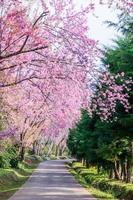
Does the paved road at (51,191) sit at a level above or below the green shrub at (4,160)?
below

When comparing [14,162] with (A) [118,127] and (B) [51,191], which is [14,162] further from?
(A) [118,127]

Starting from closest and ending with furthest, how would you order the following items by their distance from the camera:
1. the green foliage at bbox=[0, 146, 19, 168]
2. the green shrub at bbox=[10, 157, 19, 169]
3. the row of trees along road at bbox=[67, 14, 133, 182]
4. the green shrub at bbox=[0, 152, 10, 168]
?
the row of trees along road at bbox=[67, 14, 133, 182] → the green shrub at bbox=[0, 152, 10, 168] → the green foliage at bbox=[0, 146, 19, 168] → the green shrub at bbox=[10, 157, 19, 169]

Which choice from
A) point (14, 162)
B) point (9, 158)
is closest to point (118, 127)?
point (9, 158)

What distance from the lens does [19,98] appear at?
31.7 metres

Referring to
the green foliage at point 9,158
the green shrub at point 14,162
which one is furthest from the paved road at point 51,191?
the green shrub at point 14,162

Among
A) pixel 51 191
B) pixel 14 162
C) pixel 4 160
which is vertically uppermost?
pixel 14 162

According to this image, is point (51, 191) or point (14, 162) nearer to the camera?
point (51, 191)

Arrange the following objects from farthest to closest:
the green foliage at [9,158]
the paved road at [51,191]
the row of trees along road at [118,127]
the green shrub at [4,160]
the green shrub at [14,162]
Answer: the green shrub at [14,162] → the green foliage at [9,158] → the green shrub at [4,160] → the paved road at [51,191] → the row of trees along road at [118,127]

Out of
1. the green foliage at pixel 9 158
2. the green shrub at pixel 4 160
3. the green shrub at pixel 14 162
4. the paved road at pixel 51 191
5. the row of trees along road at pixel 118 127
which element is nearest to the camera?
the row of trees along road at pixel 118 127

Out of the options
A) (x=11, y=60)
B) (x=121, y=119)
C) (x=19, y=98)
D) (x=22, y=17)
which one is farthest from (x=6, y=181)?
(x=22, y=17)

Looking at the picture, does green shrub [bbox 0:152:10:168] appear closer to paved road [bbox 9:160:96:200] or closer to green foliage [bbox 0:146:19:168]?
green foliage [bbox 0:146:19:168]

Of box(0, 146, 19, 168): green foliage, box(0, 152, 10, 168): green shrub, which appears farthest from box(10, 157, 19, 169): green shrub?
box(0, 152, 10, 168): green shrub

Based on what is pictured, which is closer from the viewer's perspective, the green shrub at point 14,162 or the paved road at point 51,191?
the paved road at point 51,191

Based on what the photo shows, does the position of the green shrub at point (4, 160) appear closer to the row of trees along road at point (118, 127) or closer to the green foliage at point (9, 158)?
the green foliage at point (9, 158)
